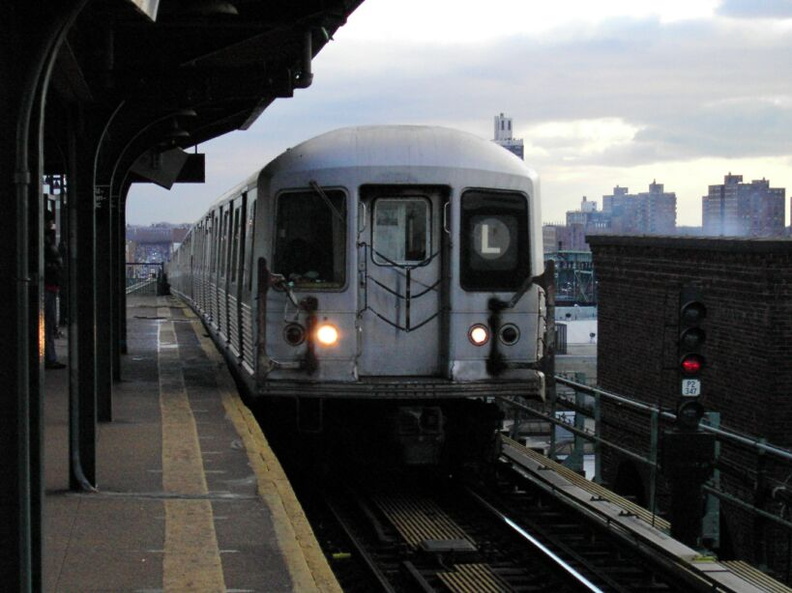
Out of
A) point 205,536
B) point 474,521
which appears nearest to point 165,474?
point 205,536

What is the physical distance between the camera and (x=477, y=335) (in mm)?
10258

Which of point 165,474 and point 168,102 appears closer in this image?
point 165,474

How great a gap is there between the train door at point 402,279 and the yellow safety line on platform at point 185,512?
1.69 metres

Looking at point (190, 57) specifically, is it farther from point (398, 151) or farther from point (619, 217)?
point (619, 217)

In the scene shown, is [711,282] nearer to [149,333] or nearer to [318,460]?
[318,460]

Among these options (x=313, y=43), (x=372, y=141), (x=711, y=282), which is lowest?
(x=711, y=282)

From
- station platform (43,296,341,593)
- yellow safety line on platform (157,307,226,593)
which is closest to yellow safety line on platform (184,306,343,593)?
station platform (43,296,341,593)

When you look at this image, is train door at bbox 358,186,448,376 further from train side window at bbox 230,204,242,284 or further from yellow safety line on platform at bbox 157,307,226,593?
train side window at bbox 230,204,242,284

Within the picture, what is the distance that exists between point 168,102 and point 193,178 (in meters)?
12.5

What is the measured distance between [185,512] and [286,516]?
Answer: 0.61 meters

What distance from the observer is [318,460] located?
35.2ft

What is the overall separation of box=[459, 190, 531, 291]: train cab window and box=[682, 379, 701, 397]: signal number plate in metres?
1.60

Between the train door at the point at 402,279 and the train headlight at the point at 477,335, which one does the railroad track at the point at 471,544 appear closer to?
the train door at the point at 402,279

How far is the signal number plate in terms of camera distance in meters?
10.1
